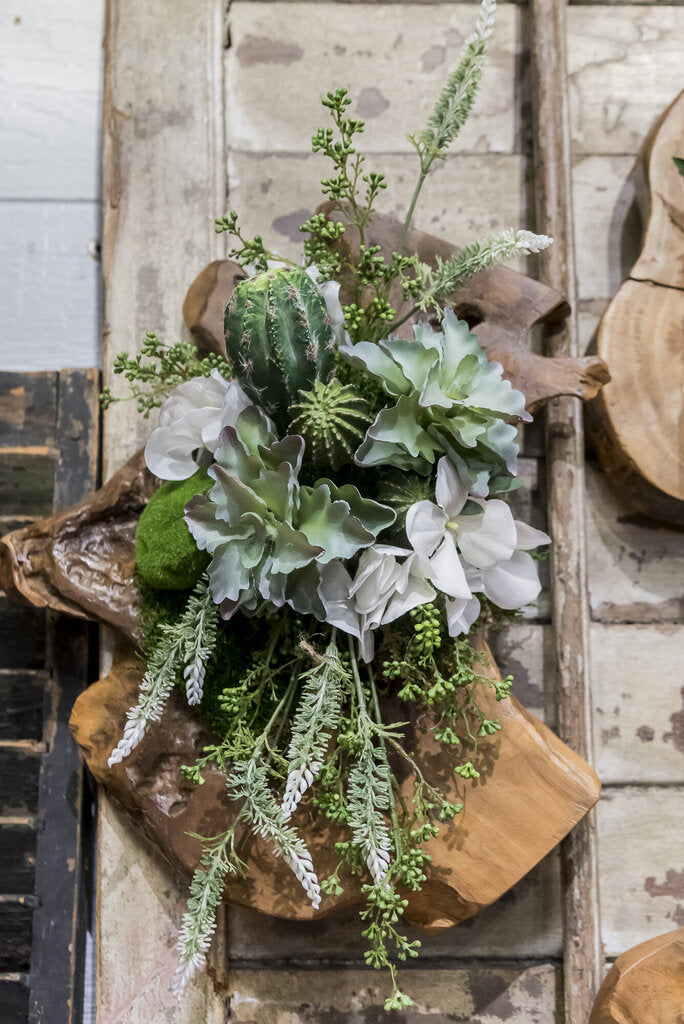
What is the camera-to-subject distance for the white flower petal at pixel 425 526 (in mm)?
805

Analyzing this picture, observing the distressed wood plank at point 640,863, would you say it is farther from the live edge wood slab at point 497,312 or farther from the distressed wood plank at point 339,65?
the distressed wood plank at point 339,65

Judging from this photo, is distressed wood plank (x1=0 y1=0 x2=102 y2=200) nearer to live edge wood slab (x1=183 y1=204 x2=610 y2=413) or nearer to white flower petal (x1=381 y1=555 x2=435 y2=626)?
live edge wood slab (x1=183 y1=204 x2=610 y2=413)

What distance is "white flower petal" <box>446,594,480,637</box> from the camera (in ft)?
2.78

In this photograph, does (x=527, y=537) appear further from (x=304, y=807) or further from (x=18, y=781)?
(x=18, y=781)

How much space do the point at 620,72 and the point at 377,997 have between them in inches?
57.5

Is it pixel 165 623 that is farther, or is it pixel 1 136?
pixel 1 136

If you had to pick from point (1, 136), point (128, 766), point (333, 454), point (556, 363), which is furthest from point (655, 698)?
point (1, 136)

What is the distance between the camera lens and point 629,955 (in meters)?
0.94

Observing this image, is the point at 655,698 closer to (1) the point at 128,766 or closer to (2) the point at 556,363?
(2) the point at 556,363

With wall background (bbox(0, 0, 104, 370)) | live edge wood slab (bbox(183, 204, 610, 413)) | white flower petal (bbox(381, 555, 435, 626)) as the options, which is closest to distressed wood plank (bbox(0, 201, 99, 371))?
wall background (bbox(0, 0, 104, 370))

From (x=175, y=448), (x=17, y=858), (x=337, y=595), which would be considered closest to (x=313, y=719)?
(x=337, y=595)

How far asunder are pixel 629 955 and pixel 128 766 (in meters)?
0.69

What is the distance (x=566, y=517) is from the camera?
107cm

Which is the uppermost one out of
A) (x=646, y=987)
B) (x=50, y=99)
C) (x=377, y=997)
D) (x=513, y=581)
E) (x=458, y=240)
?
(x=50, y=99)
